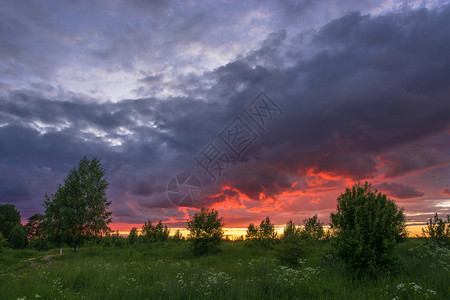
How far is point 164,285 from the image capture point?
401 inches

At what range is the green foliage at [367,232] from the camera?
40.2 feet

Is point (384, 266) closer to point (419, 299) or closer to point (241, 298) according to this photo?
point (419, 299)

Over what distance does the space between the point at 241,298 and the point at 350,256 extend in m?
7.12

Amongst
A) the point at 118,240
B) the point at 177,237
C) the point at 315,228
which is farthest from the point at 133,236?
the point at 315,228

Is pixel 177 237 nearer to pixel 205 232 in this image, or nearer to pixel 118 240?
pixel 118 240

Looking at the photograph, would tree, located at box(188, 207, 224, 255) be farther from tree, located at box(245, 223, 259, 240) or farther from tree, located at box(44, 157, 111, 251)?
tree, located at box(44, 157, 111, 251)

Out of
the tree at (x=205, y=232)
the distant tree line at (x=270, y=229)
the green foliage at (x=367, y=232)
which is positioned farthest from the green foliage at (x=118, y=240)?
the green foliage at (x=367, y=232)

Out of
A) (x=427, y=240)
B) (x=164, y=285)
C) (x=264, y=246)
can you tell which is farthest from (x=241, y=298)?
(x=264, y=246)

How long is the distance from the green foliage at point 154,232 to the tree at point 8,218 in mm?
45476

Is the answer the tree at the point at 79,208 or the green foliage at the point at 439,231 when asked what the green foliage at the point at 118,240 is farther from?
the green foliage at the point at 439,231

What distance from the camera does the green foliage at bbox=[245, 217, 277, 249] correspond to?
3206cm

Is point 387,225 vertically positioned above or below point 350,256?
above

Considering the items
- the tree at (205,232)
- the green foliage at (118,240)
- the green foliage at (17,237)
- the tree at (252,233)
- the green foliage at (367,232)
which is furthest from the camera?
the green foliage at (17,237)

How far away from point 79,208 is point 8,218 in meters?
56.6
